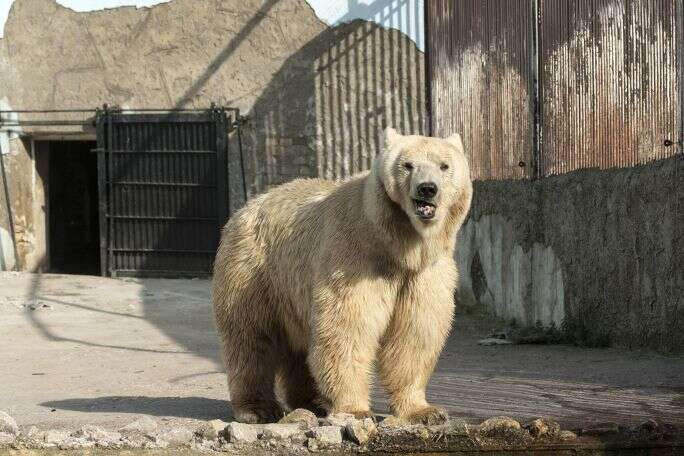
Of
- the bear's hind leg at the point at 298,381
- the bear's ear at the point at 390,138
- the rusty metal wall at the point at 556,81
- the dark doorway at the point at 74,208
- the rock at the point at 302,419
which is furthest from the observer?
the dark doorway at the point at 74,208

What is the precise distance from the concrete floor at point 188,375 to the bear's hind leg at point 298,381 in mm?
371

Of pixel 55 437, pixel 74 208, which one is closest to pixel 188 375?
pixel 55 437

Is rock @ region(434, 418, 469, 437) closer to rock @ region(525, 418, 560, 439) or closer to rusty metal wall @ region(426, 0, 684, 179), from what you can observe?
rock @ region(525, 418, 560, 439)

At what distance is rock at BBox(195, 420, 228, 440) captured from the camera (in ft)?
18.5

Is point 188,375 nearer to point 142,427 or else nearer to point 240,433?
point 142,427

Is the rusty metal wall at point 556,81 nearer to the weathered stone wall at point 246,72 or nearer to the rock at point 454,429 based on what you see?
the weathered stone wall at point 246,72

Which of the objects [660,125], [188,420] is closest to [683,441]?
A: [188,420]

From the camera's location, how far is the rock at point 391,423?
18.5 ft

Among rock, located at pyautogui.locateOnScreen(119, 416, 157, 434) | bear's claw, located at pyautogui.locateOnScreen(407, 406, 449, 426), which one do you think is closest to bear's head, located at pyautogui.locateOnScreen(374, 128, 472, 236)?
bear's claw, located at pyautogui.locateOnScreen(407, 406, 449, 426)

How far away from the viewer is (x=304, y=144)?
16047 mm

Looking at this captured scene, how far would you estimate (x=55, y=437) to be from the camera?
5672mm

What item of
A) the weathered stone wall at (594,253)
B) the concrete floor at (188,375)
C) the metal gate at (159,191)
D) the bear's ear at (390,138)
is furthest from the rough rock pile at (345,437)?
the metal gate at (159,191)

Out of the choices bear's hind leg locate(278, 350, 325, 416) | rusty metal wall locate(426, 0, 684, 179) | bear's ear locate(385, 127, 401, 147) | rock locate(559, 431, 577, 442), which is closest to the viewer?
rock locate(559, 431, 577, 442)

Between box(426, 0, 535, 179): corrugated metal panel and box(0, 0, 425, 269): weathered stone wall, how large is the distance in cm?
199
